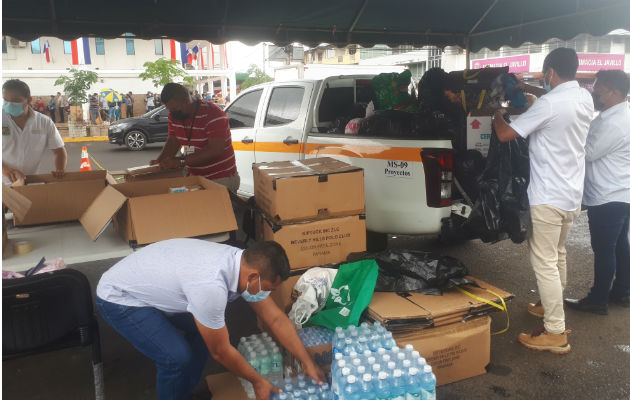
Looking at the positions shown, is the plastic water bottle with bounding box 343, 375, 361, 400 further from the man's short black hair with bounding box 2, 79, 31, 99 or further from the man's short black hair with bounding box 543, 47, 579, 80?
the man's short black hair with bounding box 2, 79, 31, 99

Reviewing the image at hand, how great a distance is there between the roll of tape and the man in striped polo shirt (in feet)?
5.23

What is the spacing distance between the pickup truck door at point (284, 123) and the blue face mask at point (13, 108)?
2.61 meters

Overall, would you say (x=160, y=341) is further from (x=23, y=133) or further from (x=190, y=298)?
(x=23, y=133)

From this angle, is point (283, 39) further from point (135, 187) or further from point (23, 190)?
point (23, 190)

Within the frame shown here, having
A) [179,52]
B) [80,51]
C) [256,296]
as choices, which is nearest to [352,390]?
[256,296]

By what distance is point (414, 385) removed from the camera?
2.27 meters

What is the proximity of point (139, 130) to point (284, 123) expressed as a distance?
12.2 m

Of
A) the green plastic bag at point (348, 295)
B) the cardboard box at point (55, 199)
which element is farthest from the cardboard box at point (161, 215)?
the green plastic bag at point (348, 295)

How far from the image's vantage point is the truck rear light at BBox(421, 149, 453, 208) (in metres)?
4.00

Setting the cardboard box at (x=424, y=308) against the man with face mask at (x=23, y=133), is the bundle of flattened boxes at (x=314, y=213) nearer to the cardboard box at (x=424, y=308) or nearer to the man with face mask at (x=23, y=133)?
the cardboard box at (x=424, y=308)

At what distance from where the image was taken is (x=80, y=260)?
2.97m

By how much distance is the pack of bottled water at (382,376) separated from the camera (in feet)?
7.26

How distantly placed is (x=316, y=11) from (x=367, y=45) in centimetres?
132

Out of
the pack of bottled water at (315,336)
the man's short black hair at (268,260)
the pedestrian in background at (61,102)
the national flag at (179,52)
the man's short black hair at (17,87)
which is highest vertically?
the national flag at (179,52)
